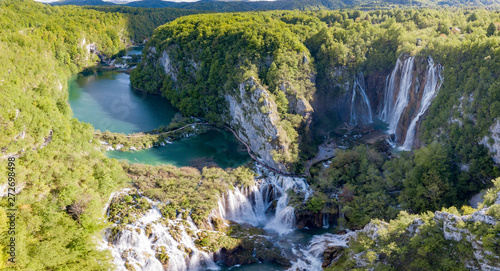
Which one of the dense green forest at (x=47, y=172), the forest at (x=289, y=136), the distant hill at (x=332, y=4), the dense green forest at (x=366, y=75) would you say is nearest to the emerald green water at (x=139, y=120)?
the dense green forest at (x=366, y=75)

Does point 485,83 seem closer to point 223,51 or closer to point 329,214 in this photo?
point 329,214

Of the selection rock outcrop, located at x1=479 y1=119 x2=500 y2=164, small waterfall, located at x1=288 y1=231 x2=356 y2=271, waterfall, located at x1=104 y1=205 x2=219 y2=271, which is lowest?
small waterfall, located at x1=288 y1=231 x2=356 y2=271

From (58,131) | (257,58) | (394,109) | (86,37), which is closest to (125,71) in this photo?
(86,37)

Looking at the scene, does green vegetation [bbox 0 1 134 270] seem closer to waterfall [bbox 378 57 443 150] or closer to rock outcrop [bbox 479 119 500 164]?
rock outcrop [bbox 479 119 500 164]

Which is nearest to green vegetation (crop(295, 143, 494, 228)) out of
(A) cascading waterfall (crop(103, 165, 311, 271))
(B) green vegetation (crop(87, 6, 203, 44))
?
(A) cascading waterfall (crop(103, 165, 311, 271))

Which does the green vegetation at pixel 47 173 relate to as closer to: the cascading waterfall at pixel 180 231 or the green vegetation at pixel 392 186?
the cascading waterfall at pixel 180 231
